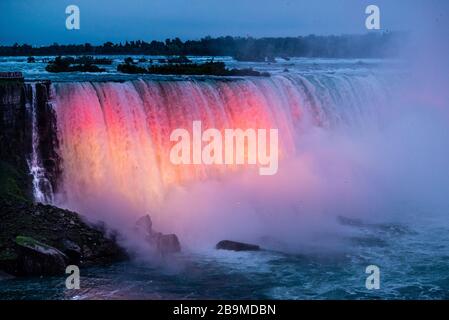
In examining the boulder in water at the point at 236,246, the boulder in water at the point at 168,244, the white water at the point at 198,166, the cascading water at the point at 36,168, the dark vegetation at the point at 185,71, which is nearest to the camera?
the boulder in water at the point at 168,244

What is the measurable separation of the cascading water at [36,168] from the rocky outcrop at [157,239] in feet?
9.76

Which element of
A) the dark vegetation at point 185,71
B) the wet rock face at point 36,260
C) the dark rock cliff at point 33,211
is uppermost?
the dark vegetation at point 185,71

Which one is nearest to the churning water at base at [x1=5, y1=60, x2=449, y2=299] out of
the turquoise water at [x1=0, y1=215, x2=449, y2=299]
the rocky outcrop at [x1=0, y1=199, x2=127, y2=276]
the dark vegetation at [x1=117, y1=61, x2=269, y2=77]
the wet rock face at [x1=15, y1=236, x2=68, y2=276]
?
the turquoise water at [x1=0, y1=215, x2=449, y2=299]

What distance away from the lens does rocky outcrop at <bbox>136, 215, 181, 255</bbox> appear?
17.1m

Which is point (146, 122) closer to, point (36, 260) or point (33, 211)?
point (33, 211)

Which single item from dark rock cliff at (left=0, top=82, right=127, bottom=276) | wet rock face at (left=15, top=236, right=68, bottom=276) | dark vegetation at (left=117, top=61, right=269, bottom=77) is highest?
dark vegetation at (left=117, top=61, right=269, bottom=77)

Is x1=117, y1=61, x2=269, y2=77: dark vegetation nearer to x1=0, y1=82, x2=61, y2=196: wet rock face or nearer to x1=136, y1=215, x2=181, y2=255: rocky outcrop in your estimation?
x1=0, y1=82, x2=61, y2=196: wet rock face

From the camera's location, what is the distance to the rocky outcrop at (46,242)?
1532 cm

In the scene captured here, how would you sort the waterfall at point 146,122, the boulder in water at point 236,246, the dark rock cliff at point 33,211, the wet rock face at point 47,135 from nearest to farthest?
the dark rock cliff at point 33,211 < the boulder in water at point 236,246 < the wet rock face at point 47,135 < the waterfall at point 146,122

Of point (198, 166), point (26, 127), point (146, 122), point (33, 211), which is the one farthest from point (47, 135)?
point (198, 166)

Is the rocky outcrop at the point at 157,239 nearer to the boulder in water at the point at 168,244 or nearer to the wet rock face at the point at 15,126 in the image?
the boulder in water at the point at 168,244

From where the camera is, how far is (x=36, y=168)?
19375 mm

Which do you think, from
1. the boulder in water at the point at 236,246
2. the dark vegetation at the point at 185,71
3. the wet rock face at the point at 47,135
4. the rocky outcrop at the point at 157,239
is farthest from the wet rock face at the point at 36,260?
the dark vegetation at the point at 185,71

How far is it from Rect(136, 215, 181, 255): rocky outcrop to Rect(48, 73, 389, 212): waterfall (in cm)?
276
